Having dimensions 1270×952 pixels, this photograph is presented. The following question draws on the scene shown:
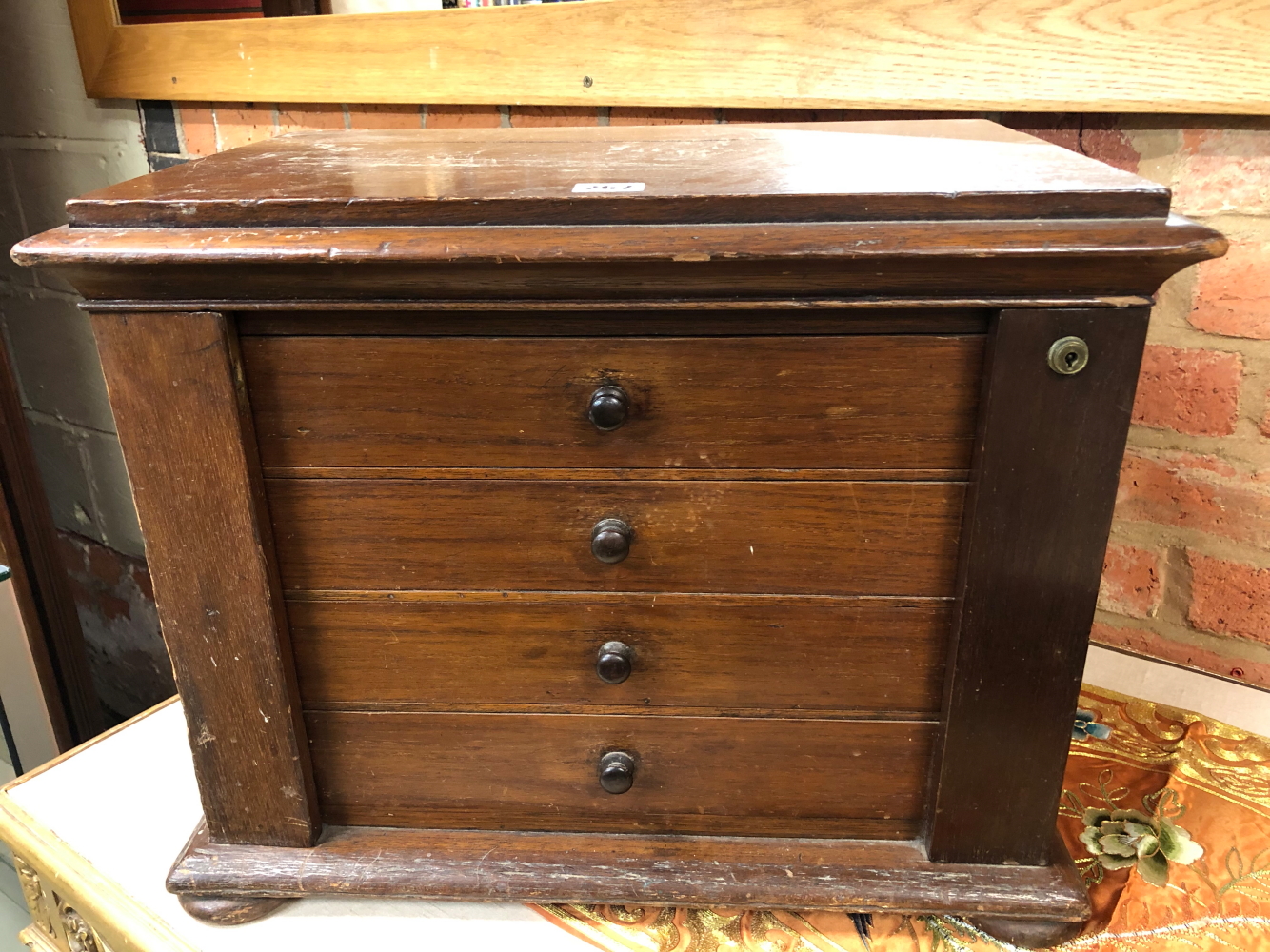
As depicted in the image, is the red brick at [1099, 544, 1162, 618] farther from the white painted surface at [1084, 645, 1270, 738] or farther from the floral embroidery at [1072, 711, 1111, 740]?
the floral embroidery at [1072, 711, 1111, 740]

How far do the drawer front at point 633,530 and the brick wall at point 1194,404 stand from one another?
0.53 meters

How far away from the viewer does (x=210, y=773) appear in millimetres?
822

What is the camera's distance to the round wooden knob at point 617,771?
81cm

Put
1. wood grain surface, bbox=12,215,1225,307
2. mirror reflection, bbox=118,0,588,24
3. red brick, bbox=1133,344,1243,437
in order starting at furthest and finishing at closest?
mirror reflection, bbox=118,0,588,24 → red brick, bbox=1133,344,1243,437 → wood grain surface, bbox=12,215,1225,307

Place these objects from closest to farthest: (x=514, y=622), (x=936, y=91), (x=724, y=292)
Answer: (x=724, y=292), (x=514, y=622), (x=936, y=91)

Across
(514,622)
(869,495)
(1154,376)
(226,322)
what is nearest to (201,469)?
(226,322)

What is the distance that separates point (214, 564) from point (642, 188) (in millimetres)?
446

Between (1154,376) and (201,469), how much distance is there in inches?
39.6

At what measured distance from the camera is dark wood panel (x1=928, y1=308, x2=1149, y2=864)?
66 centimetres

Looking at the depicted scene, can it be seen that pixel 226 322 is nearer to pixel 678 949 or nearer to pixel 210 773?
pixel 210 773

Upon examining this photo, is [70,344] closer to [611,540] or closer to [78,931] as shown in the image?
[78,931]

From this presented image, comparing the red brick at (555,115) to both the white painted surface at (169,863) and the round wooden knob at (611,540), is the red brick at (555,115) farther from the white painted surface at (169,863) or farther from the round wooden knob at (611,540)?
the white painted surface at (169,863)

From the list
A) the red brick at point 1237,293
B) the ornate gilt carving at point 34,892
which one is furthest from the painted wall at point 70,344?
the red brick at point 1237,293

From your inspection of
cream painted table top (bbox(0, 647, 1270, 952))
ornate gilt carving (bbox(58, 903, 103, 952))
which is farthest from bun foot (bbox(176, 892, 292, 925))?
ornate gilt carving (bbox(58, 903, 103, 952))
